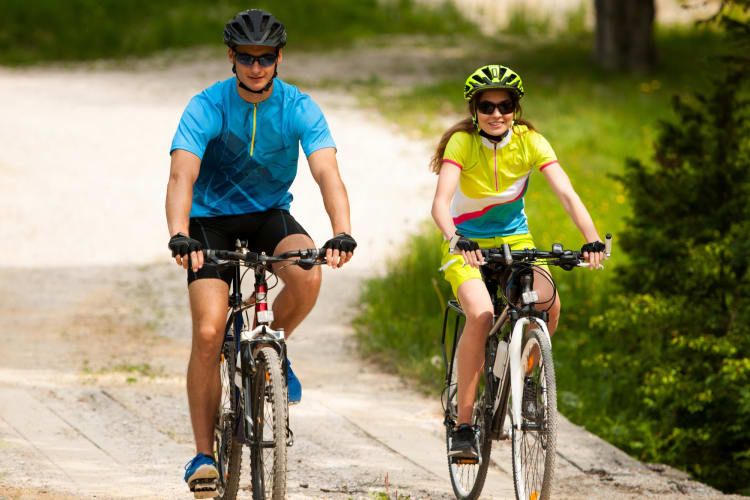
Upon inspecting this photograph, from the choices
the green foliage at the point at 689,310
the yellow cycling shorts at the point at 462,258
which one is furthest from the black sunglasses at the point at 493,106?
the green foliage at the point at 689,310

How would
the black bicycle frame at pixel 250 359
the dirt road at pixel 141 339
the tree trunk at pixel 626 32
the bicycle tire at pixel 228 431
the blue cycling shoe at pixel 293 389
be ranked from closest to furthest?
the black bicycle frame at pixel 250 359, the bicycle tire at pixel 228 431, the blue cycling shoe at pixel 293 389, the dirt road at pixel 141 339, the tree trunk at pixel 626 32

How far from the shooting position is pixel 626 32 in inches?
848

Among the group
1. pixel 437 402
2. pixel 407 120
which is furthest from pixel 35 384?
pixel 407 120

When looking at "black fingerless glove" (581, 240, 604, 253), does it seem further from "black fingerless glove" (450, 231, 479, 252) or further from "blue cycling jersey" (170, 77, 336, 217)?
"blue cycling jersey" (170, 77, 336, 217)

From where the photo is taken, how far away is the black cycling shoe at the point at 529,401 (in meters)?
4.85

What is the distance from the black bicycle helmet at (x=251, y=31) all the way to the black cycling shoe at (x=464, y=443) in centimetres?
200

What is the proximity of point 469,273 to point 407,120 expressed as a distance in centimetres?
1197

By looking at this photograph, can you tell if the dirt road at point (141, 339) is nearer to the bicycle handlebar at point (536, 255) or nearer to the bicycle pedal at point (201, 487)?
the bicycle pedal at point (201, 487)

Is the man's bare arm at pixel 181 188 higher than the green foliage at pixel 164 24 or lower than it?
lower

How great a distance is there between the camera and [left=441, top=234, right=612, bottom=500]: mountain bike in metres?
4.72

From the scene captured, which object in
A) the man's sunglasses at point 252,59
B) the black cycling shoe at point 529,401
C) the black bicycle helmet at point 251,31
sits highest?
the black bicycle helmet at point 251,31

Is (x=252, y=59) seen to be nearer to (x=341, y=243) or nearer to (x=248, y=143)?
(x=248, y=143)

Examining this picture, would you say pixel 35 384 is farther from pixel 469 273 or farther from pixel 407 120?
pixel 407 120

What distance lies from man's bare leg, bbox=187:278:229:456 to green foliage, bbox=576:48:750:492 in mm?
3669
